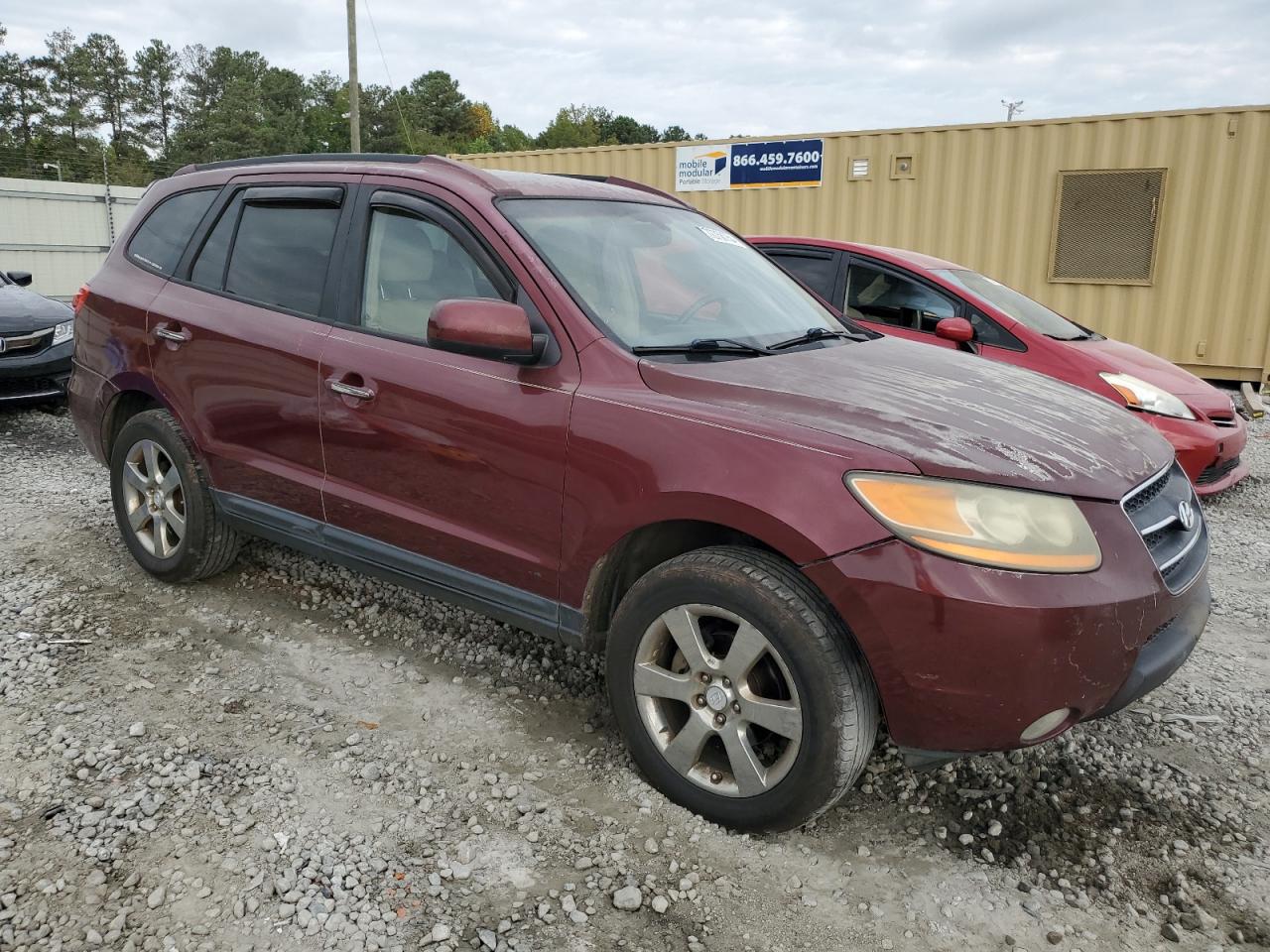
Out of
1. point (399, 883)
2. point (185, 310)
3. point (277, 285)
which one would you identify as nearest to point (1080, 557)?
point (399, 883)

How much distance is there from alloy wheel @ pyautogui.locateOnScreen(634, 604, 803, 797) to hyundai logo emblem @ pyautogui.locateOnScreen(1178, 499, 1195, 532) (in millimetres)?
1179

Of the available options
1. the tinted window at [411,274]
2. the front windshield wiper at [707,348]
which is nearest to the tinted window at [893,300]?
the front windshield wiper at [707,348]

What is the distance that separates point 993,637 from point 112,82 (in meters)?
78.3

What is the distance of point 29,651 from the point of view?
3.49 metres

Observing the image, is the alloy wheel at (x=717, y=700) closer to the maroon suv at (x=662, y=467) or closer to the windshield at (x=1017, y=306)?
the maroon suv at (x=662, y=467)

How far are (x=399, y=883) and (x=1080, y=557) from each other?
1777 millimetres

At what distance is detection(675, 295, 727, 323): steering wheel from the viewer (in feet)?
10.0

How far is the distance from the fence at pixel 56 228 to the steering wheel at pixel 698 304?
16.2 metres

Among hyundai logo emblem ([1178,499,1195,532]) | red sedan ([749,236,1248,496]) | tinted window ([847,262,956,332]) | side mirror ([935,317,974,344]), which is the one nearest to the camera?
hyundai logo emblem ([1178,499,1195,532])

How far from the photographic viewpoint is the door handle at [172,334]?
3754mm

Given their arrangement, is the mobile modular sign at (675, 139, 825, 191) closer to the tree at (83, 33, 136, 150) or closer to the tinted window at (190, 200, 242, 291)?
the tinted window at (190, 200, 242, 291)

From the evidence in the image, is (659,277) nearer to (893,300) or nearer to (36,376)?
(893,300)

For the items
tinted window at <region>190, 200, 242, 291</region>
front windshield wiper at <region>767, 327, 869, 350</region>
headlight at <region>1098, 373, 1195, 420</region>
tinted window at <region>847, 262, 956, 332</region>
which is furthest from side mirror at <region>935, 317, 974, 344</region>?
tinted window at <region>190, 200, 242, 291</region>

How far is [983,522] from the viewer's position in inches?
85.5
